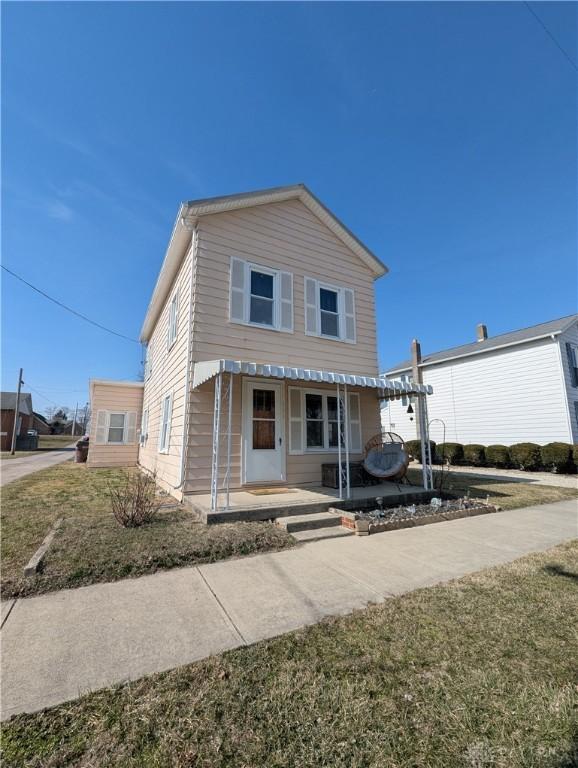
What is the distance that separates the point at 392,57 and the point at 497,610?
10.8 m

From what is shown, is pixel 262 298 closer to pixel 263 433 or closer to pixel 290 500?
pixel 263 433

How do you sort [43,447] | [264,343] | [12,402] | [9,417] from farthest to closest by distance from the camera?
[43,447], [12,402], [9,417], [264,343]

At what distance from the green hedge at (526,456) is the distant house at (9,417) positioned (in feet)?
110

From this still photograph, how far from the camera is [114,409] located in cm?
1463

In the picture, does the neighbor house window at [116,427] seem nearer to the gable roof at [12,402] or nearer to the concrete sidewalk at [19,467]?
the concrete sidewalk at [19,467]

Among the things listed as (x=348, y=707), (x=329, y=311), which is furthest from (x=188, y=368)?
(x=348, y=707)

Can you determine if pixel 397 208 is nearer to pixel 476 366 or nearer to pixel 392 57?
pixel 392 57

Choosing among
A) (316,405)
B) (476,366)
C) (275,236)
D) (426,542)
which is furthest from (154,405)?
(476,366)

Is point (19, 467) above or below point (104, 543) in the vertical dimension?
above

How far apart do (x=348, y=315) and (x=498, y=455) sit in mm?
10901

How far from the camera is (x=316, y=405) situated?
8.59 m

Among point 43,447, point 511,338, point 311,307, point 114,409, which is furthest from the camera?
point 43,447

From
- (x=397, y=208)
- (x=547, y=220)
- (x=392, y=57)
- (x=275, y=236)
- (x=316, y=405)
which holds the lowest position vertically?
(x=316, y=405)

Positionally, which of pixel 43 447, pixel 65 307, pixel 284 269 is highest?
pixel 65 307
